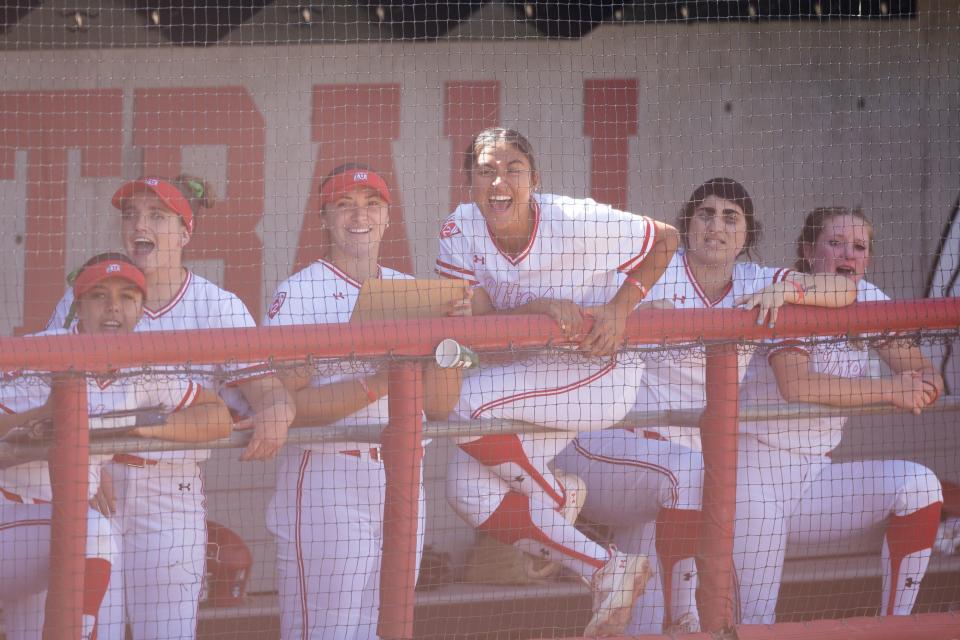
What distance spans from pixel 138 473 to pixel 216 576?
2.11ft

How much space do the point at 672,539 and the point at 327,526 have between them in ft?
2.71

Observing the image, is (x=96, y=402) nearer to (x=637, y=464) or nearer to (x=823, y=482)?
(x=637, y=464)

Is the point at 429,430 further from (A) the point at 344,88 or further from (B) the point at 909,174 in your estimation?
(B) the point at 909,174

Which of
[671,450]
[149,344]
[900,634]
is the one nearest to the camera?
[149,344]

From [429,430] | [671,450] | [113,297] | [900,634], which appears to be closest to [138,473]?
[113,297]

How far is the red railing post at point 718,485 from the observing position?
2547mm

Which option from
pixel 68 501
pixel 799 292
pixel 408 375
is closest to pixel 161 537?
pixel 68 501

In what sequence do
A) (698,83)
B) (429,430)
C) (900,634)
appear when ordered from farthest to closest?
1. (698,83)
2. (900,634)
3. (429,430)

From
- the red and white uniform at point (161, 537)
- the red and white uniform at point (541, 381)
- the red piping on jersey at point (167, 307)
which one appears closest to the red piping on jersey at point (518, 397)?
the red and white uniform at point (541, 381)

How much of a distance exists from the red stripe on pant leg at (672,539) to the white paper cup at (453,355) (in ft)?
2.34

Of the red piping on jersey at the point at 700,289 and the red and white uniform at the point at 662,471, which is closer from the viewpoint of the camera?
the red and white uniform at the point at 662,471

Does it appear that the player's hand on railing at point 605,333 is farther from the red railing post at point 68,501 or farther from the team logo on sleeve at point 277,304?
the red railing post at point 68,501

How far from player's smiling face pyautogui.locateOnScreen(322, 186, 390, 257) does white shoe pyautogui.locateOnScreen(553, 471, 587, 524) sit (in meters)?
0.78

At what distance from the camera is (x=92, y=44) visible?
4.18 metres
